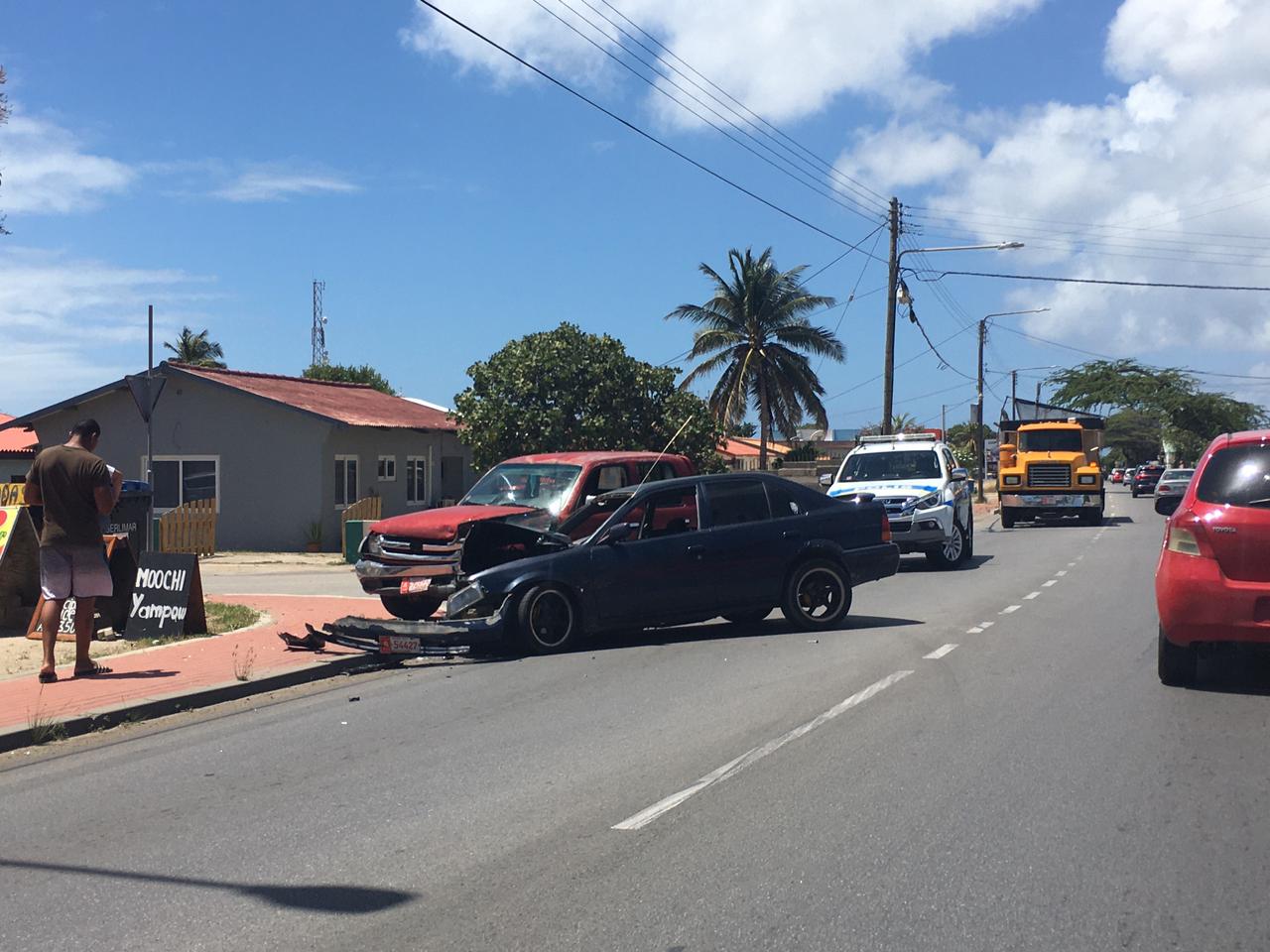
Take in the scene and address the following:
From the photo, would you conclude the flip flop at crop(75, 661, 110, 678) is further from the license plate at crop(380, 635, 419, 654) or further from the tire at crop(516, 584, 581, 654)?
the tire at crop(516, 584, 581, 654)

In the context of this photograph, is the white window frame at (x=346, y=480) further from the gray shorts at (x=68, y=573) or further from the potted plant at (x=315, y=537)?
the gray shorts at (x=68, y=573)

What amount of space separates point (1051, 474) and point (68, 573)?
29531 mm

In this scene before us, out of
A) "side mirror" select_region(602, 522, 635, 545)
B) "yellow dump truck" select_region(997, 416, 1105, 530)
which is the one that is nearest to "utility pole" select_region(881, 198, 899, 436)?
"yellow dump truck" select_region(997, 416, 1105, 530)

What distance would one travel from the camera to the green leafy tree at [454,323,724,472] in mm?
30045

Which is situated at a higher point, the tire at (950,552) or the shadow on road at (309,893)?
the tire at (950,552)

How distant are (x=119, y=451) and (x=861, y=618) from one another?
22.4 metres

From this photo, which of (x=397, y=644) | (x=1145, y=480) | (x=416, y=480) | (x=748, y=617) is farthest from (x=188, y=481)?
(x=1145, y=480)

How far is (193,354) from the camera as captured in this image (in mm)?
67750

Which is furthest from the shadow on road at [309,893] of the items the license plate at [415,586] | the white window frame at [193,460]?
the white window frame at [193,460]

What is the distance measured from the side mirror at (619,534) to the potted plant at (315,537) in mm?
17705

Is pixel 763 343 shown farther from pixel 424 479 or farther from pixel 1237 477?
pixel 1237 477

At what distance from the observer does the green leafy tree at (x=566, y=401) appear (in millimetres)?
30045

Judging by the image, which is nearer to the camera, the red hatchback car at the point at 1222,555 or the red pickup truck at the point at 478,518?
the red hatchback car at the point at 1222,555

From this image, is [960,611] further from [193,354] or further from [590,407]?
[193,354]
